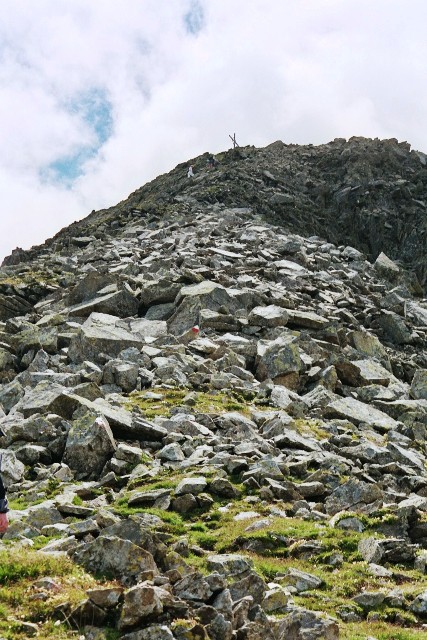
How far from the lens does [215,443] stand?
63.6 ft

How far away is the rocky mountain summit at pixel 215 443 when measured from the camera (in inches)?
384

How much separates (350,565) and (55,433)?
9406 mm

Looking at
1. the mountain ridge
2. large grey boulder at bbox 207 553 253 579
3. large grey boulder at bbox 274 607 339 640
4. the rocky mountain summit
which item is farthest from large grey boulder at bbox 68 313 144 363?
the mountain ridge

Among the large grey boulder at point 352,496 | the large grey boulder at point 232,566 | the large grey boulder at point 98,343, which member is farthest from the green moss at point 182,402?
the large grey boulder at point 232,566

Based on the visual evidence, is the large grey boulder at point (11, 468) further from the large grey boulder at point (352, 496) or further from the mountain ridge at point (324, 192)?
the mountain ridge at point (324, 192)

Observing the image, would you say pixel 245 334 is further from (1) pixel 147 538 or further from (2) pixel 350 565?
(1) pixel 147 538

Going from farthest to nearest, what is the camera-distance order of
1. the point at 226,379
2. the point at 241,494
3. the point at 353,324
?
1. the point at 353,324
2. the point at 226,379
3. the point at 241,494

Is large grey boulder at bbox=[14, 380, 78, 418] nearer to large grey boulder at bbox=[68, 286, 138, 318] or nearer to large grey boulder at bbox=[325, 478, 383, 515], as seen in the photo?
large grey boulder at bbox=[325, 478, 383, 515]

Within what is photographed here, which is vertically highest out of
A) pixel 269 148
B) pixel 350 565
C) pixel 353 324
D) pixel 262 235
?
pixel 269 148

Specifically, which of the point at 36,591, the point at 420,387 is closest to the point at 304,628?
the point at 36,591

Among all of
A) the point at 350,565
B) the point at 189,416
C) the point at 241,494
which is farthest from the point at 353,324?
the point at 350,565

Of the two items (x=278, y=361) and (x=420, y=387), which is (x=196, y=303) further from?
(x=420, y=387)

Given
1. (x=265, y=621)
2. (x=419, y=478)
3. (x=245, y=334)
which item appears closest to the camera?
(x=265, y=621)

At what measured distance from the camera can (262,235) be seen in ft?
183
